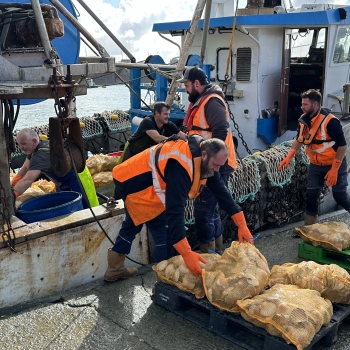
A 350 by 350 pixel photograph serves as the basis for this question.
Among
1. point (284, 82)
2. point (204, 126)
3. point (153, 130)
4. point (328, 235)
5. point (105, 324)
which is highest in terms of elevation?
point (284, 82)

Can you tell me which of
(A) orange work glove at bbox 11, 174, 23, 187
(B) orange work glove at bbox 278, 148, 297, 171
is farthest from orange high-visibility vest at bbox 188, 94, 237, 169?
(A) orange work glove at bbox 11, 174, 23, 187

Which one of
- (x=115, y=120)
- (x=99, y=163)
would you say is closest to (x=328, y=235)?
(x=99, y=163)

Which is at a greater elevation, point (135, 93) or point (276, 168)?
point (135, 93)

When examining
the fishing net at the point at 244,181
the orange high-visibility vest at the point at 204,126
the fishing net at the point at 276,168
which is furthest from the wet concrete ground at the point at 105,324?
the fishing net at the point at 276,168

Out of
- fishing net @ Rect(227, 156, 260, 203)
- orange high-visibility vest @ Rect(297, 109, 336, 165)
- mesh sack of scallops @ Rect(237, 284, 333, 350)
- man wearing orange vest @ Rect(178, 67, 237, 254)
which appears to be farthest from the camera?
fishing net @ Rect(227, 156, 260, 203)

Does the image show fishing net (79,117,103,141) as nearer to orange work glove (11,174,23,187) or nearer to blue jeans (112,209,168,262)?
orange work glove (11,174,23,187)

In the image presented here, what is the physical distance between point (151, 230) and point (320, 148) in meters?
2.35

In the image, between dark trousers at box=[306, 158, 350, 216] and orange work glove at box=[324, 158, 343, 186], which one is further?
→ dark trousers at box=[306, 158, 350, 216]

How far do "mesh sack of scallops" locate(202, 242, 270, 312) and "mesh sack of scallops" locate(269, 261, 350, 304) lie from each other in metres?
0.23

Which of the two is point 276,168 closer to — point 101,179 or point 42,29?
point 101,179

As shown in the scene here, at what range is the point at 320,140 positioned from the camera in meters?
5.37

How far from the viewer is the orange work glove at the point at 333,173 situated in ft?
17.5

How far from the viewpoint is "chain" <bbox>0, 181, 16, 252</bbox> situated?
161 inches

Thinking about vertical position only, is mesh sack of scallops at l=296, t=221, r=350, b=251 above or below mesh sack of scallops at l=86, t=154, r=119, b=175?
below
